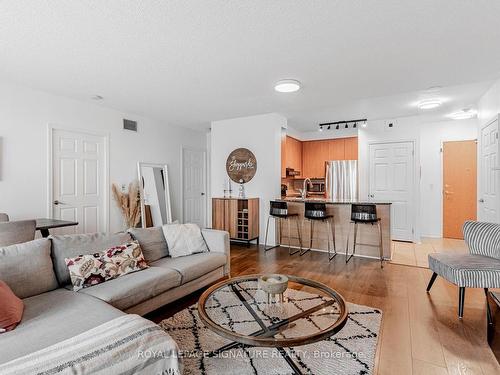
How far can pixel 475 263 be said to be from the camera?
2.57 metres

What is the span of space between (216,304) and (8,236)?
2.19 meters

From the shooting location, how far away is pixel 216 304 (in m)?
1.88

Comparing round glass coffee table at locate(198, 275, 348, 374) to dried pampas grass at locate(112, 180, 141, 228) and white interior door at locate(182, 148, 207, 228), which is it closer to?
dried pampas grass at locate(112, 180, 141, 228)

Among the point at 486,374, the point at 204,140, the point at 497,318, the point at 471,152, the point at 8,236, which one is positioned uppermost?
the point at 204,140

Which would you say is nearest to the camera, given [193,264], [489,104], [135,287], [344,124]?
[135,287]

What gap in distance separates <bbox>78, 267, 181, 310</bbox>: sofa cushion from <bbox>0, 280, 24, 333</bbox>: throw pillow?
438 mm

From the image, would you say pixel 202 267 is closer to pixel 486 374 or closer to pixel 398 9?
pixel 486 374

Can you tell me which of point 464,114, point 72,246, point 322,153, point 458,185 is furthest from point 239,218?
point 464,114

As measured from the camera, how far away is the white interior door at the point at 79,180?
418 cm

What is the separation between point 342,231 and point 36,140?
475cm

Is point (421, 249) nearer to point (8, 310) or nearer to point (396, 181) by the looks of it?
point (396, 181)

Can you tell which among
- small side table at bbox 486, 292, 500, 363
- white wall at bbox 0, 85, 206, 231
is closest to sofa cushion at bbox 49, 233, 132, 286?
white wall at bbox 0, 85, 206, 231

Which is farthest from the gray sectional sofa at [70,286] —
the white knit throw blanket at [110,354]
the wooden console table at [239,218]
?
the wooden console table at [239,218]

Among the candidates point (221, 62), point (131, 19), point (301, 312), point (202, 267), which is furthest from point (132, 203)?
point (301, 312)
